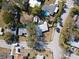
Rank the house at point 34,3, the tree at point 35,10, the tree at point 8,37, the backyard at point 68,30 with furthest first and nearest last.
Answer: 1. the house at point 34,3
2. the tree at point 35,10
3. the backyard at point 68,30
4. the tree at point 8,37

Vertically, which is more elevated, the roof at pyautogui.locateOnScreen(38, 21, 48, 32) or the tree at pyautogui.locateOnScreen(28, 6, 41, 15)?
the tree at pyautogui.locateOnScreen(28, 6, 41, 15)

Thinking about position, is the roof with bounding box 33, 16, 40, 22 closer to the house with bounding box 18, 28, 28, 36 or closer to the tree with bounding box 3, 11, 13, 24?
the house with bounding box 18, 28, 28, 36

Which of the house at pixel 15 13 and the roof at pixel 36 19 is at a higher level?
the house at pixel 15 13

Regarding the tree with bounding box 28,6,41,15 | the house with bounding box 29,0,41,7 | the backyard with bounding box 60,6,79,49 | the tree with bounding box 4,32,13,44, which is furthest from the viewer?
the house with bounding box 29,0,41,7

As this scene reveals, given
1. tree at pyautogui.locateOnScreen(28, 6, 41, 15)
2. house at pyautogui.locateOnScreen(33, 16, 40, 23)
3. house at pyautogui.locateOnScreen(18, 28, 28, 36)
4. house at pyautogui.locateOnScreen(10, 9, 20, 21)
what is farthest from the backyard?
house at pyautogui.locateOnScreen(10, 9, 20, 21)

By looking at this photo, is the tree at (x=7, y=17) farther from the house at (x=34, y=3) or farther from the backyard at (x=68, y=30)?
the backyard at (x=68, y=30)

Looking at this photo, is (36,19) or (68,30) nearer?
(68,30)

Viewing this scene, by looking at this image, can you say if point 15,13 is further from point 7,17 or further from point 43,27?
point 43,27

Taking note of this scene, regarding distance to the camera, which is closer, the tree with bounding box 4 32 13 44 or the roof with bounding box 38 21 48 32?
the tree with bounding box 4 32 13 44

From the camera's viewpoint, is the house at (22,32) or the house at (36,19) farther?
the house at (36,19)

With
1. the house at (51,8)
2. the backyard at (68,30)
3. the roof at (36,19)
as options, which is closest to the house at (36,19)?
the roof at (36,19)

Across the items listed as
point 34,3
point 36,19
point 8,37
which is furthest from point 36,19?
point 8,37
